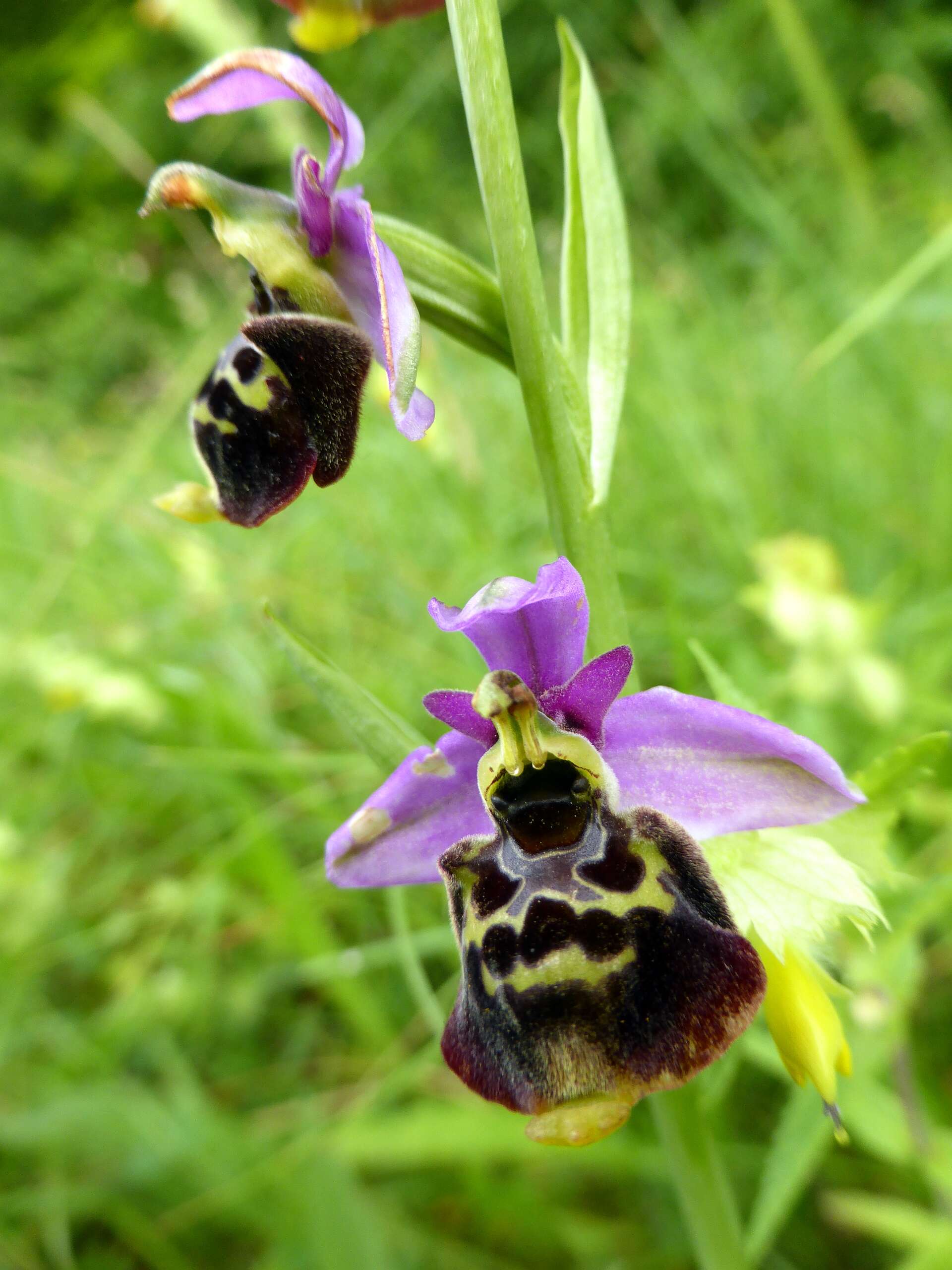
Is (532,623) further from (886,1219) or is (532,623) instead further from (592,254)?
(886,1219)

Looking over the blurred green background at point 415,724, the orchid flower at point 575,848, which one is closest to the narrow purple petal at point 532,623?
the orchid flower at point 575,848

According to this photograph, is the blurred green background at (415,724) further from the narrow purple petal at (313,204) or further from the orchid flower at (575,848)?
the narrow purple petal at (313,204)

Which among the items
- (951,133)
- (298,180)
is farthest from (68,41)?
(298,180)

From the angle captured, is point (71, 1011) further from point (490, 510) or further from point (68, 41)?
point (68, 41)

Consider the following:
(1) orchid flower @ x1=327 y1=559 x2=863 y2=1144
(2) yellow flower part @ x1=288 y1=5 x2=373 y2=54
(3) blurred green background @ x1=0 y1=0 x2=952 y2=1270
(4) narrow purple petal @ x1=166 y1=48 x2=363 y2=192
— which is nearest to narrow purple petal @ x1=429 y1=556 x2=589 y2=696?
(1) orchid flower @ x1=327 y1=559 x2=863 y2=1144

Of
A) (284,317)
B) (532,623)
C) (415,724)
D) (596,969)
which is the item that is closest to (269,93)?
(284,317)

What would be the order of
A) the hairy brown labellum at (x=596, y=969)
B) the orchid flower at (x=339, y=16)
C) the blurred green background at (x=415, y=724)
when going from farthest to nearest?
the blurred green background at (x=415, y=724) → the orchid flower at (x=339, y=16) → the hairy brown labellum at (x=596, y=969)

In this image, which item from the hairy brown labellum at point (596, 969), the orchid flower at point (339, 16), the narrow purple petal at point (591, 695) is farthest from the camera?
the orchid flower at point (339, 16)

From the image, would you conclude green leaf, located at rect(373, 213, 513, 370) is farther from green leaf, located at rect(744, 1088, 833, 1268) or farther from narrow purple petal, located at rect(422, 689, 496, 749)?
green leaf, located at rect(744, 1088, 833, 1268)
